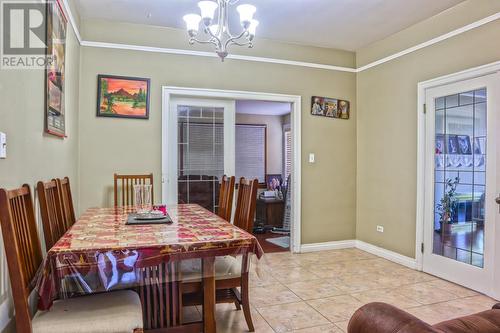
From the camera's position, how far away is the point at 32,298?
178 cm

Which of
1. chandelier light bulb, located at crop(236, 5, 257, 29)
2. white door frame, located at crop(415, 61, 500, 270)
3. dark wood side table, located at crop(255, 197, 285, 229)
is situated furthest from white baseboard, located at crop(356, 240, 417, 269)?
chandelier light bulb, located at crop(236, 5, 257, 29)

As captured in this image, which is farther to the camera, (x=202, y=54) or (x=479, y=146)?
(x=202, y=54)

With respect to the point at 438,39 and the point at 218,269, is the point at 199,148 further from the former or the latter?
the point at 438,39

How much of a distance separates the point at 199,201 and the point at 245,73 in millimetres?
1644

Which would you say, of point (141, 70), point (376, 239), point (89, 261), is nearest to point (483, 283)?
point (376, 239)

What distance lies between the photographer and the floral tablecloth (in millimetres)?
1530

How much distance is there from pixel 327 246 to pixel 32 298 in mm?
3608

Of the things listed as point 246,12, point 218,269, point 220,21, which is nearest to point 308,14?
point 220,21

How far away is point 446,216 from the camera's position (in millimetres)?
3518

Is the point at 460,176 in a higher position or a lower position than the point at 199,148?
lower

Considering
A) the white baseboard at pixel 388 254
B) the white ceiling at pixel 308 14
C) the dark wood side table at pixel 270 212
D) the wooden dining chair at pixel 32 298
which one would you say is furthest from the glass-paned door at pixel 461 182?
the dark wood side table at pixel 270 212

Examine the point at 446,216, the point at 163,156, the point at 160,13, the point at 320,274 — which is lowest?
the point at 320,274

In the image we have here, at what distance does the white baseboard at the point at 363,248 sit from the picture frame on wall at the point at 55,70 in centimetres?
316

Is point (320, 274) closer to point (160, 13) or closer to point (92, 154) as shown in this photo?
point (92, 154)
